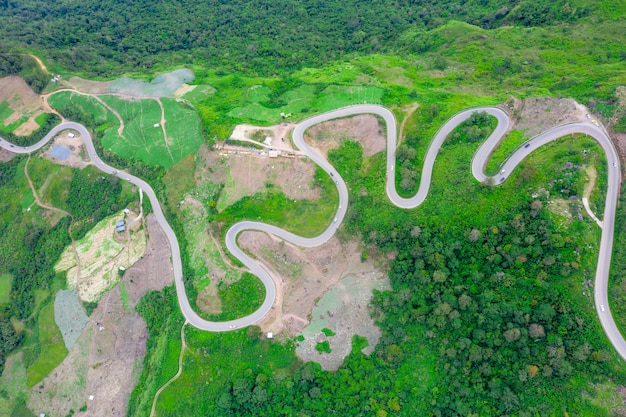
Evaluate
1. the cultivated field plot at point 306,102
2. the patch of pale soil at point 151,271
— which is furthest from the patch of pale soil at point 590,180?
the patch of pale soil at point 151,271

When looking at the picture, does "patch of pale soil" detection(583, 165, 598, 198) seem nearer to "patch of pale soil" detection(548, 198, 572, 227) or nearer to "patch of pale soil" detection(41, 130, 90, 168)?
"patch of pale soil" detection(548, 198, 572, 227)

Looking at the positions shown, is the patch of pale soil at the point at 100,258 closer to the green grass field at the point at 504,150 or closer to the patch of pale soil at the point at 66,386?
the patch of pale soil at the point at 66,386

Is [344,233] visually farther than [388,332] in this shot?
Yes

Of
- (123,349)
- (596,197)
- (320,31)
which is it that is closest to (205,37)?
(320,31)

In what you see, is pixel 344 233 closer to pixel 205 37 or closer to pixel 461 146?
pixel 461 146

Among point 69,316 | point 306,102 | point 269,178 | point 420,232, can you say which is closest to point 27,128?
point 69,316
